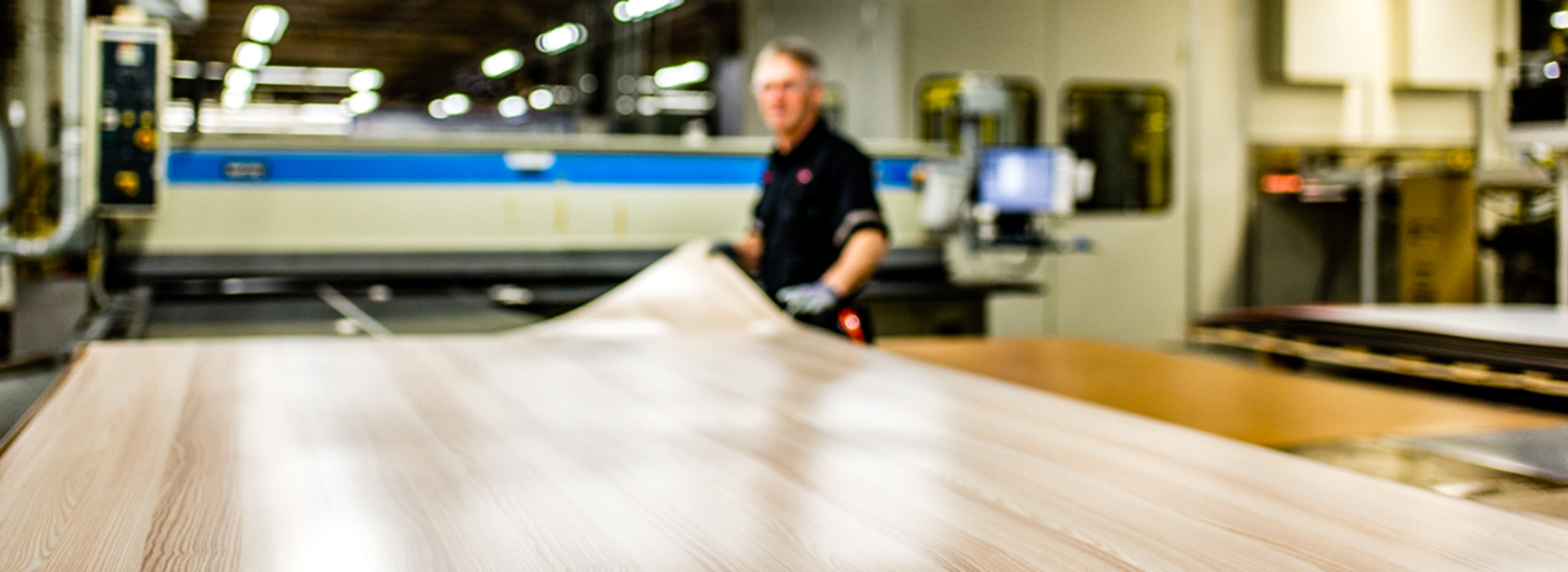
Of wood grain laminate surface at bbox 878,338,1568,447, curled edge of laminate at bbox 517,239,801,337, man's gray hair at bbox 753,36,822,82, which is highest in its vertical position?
man's gray hair at bbox 753,36,822,82

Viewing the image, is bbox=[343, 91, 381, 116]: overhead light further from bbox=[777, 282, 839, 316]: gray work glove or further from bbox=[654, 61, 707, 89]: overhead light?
bbox=[777, 282, 839, 316]: gray work glove

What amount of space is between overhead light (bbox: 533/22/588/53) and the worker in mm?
6746

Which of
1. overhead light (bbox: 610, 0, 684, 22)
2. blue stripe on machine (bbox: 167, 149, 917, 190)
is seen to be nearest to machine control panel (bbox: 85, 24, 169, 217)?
blue stripe on machine (bbox: 167, 149, 917, 190)

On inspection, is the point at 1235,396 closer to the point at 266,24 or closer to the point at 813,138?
the point at 813,138

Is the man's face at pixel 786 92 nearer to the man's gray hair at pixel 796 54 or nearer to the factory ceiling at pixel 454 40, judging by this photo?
the man's gray hair at pixel 796 54

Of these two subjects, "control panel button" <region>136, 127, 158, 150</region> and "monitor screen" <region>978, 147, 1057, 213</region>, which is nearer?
"control panel button" <region>136, 127, 158, 150</region>

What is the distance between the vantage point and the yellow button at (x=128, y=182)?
3.87 meters

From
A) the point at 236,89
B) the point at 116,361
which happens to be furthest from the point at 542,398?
the point at 236,89

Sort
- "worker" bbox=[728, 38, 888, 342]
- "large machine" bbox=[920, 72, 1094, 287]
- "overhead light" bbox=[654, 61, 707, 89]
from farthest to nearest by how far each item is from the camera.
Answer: "overhead light" bbox=[654, 61, 707, 89] < "large machine" bbox=[920, 72, 1094, 287] < "worker" bbox=[728, 38, 888, 342]

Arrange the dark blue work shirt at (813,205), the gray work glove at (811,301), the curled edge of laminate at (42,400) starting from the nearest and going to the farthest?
the curled edge of laminate at (42,400), the gray work glove at (811,301), the dark blue work shirt at (813,205)

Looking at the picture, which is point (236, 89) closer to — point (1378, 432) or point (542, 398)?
point (542, 398)

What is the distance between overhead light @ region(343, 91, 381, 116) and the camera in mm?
14023

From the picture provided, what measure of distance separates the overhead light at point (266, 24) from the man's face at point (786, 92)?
18.8ft

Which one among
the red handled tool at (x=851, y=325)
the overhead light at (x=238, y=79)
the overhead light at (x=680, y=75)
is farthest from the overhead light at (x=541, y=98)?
the red handled tool at (x=851, y=325)
